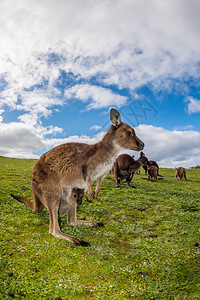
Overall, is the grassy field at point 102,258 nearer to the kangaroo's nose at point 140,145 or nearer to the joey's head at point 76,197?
the joey's head at point 76,197

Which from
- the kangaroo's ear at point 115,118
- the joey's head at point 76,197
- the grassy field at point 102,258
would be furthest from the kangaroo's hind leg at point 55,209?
the kangaroo's ear at point 115,118

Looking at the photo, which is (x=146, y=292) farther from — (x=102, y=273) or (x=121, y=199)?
(x=121, y=199)

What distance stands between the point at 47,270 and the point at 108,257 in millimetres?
1591

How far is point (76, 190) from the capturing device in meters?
7.39

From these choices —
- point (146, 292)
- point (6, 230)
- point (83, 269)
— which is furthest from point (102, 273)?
point (6, 230)

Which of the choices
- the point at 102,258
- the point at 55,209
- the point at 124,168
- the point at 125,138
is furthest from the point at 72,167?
the point at 124,168

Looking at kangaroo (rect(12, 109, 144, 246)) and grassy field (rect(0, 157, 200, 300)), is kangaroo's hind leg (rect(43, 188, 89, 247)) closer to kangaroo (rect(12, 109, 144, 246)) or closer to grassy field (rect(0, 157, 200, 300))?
kangaroo (rect(12, 109, 144, 246))

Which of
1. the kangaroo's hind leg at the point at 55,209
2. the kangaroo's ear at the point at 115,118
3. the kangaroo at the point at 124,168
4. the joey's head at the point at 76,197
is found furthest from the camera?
the kangaroo at the point at 124,168

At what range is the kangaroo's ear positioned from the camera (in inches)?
255

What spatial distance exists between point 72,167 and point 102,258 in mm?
2390

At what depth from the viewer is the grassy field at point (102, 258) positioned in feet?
14.3

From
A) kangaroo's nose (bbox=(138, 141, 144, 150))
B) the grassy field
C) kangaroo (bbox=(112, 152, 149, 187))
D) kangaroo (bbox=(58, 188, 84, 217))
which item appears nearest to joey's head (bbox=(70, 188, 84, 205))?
kangaroo (bbox=(58, 188, 84, 217))

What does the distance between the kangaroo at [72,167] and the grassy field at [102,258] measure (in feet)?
Result: 1.92

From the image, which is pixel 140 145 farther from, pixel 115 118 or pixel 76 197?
pixel 76 197
